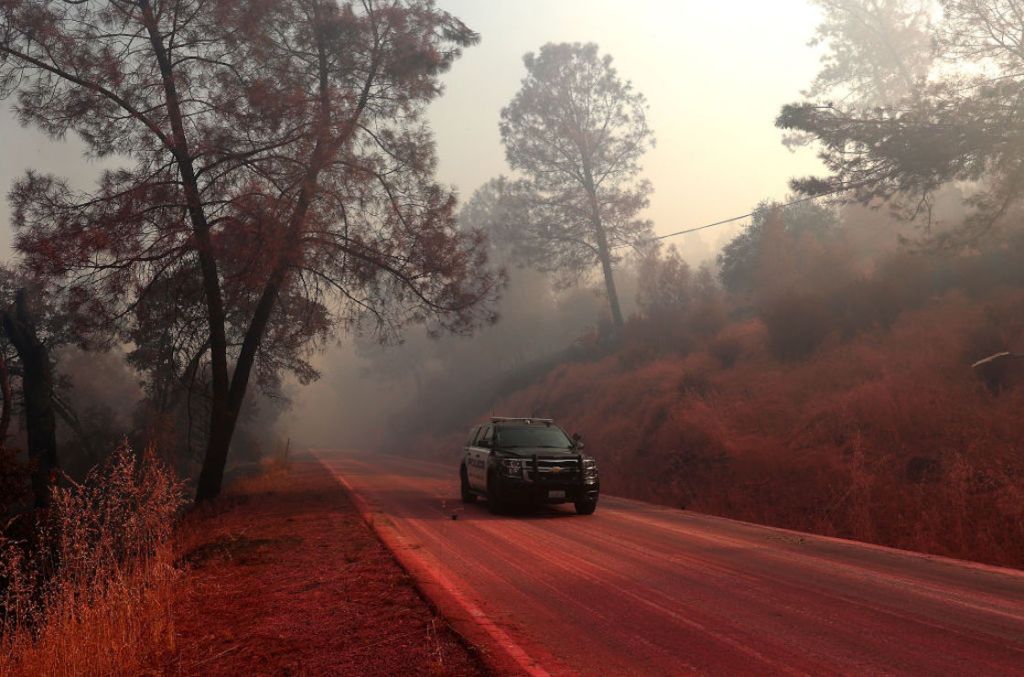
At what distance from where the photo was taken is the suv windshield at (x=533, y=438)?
15031 mm

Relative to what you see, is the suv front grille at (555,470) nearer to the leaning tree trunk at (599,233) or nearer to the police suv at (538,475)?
the police suv at (538,475)

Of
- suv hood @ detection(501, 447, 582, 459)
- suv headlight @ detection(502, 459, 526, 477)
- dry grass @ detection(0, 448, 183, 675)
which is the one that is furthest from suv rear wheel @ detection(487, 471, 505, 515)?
dry grass @ detection(0, 448, 183, 675)

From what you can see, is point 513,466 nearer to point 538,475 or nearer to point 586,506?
point 538,475

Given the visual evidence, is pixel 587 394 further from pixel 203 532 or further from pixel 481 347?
Answer: pixel 481 347

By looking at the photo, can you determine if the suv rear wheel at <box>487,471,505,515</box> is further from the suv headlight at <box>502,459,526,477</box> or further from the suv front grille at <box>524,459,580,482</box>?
the suv front grille at <box>524,459,580,482</box>

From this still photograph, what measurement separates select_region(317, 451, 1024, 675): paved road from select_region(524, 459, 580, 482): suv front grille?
2.00 meters

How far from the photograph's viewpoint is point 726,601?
6.77 metres

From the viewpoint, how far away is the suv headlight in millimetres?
14016

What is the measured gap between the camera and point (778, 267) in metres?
27.3

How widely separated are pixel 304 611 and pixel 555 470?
25.7 ft

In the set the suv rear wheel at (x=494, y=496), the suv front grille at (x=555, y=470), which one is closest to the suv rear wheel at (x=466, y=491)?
the suv rear wheel at (x=494, y=496)

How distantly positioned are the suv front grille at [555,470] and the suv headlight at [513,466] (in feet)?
0.40

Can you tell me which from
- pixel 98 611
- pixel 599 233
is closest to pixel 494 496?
pixel 98 611

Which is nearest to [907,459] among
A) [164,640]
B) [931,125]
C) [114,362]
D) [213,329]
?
[931,125]
